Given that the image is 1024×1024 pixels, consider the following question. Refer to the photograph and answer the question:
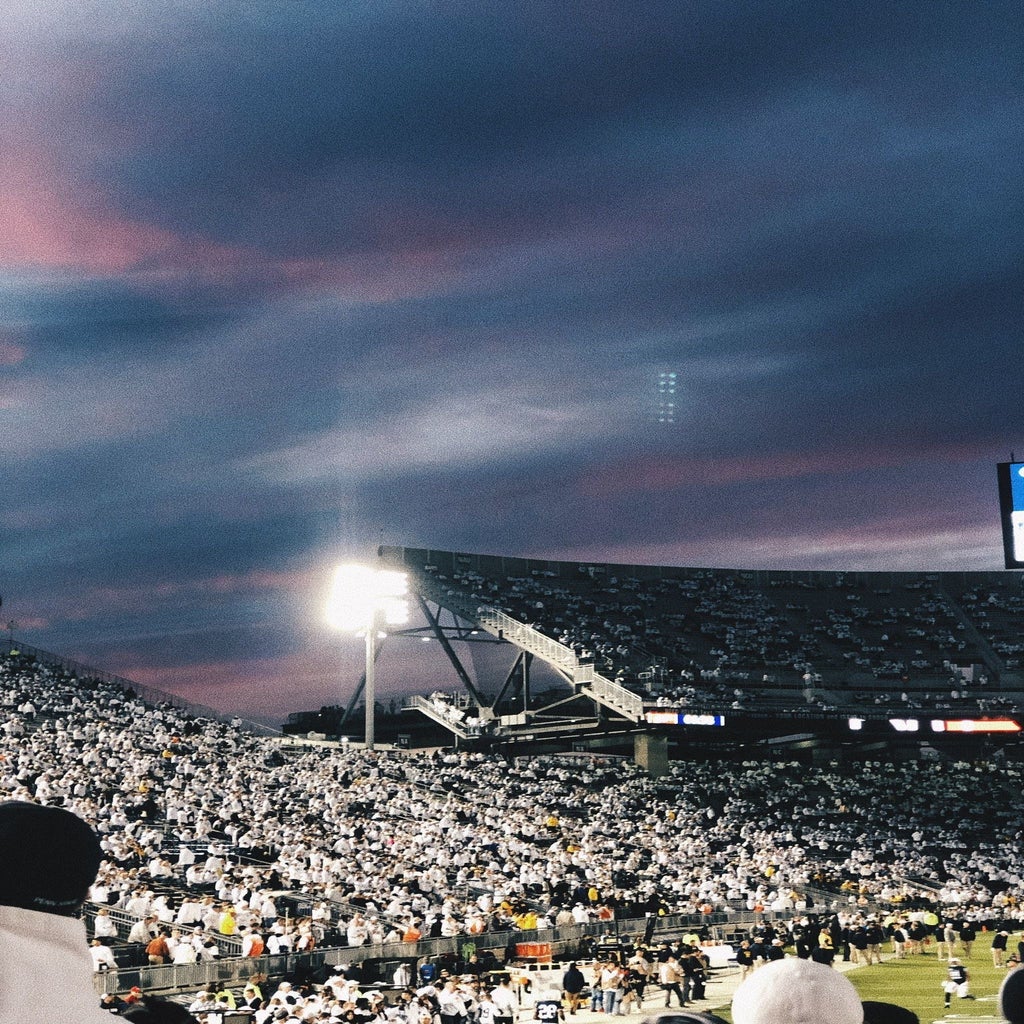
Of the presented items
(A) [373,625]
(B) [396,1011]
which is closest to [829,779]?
(A) [373,625]

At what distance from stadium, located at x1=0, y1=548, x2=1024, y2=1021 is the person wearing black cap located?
1669cm

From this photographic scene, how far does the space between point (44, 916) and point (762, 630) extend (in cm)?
7256

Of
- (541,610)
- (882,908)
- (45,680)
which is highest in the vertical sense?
(541,610)

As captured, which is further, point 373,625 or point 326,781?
point 373,625

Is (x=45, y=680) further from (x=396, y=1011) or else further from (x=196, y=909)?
(x=396, y=1011)

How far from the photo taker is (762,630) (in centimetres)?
7325

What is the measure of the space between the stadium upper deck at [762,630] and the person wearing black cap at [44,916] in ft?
182

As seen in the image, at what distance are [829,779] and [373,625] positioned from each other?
2194 centimetres

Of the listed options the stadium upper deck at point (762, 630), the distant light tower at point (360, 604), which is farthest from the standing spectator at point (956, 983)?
the distant light tower at point (360, 604)

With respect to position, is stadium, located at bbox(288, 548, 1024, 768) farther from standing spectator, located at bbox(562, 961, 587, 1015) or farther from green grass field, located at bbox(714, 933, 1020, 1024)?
standing spectator, located at bbox(562, 961, 587, 1015)

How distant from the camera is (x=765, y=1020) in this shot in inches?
123

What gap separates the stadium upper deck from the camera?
62531mm

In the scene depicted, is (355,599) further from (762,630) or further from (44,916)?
(44,916)

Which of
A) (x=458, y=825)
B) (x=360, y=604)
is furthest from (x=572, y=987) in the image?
(x=360, y=604)
